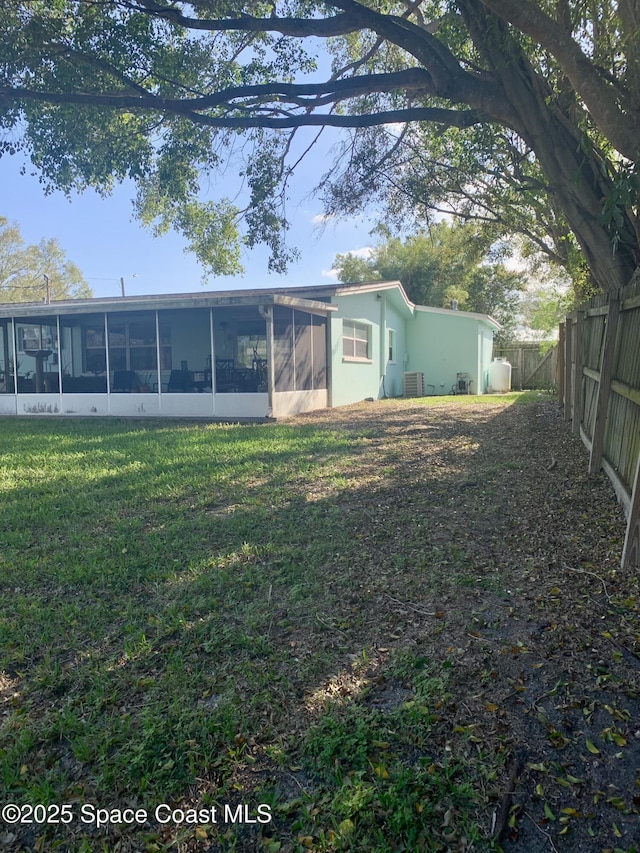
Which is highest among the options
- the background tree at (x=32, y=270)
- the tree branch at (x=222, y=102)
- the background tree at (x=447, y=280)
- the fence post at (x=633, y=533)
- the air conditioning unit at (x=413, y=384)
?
the background tree at (x=32, y=270)

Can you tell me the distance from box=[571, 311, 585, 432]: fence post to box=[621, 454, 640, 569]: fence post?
450 centimetres

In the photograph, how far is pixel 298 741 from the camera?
2.05 m

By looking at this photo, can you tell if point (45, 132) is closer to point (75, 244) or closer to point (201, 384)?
point (201, 384)

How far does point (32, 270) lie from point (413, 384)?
32032 mm

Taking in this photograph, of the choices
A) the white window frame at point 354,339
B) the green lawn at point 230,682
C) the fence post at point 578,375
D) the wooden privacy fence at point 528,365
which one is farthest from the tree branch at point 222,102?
the wooden privacy fence at point 528,365

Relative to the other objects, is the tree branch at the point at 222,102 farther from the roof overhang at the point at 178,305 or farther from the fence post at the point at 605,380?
the roof overhang at the point at 178,305

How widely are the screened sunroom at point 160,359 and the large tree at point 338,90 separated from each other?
2.94 m

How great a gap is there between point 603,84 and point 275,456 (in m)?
5.23

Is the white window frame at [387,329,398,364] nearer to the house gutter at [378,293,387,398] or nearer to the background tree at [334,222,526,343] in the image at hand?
the house gutter at [378,293,387,398]

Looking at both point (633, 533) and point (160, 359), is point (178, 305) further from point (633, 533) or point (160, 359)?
point (633, 533)

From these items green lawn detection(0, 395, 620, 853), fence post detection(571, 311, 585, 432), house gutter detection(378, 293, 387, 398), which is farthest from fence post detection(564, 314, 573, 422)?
house gutter detection(378, 293, 387, 398)

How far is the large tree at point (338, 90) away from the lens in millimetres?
5227

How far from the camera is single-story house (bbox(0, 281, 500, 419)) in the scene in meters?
12.0

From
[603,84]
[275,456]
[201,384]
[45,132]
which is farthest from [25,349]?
[603,84]
